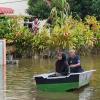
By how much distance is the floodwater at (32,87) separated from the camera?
56.0ft

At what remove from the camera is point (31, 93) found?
58.5ft

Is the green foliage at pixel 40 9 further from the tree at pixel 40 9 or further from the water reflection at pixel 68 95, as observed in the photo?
the water reflection at pixel 68 95

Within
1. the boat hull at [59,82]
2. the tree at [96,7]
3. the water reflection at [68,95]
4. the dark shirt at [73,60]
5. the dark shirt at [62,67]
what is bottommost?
the water reflection at [68,95]

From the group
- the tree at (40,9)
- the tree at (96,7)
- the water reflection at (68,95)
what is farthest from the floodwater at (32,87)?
the tree at (40,9)

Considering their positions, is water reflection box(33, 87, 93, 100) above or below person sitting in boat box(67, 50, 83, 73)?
below

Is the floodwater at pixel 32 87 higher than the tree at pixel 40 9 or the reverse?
the reverse

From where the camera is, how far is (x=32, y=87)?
1934 cm

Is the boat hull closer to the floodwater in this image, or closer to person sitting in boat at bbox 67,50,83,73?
the floodwater

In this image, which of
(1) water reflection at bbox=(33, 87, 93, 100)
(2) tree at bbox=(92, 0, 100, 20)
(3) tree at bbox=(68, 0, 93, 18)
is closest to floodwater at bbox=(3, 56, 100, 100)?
(1) water reflection at bbox=(33, 87, 93, 100)

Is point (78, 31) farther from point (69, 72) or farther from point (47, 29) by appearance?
point (69, 72)

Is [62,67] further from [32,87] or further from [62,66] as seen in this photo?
[32,87]

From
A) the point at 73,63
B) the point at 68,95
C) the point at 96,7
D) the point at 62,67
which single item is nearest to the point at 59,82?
the point at 68,95

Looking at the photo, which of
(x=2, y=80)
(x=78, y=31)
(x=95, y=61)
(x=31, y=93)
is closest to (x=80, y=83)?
(x=31, y=93)

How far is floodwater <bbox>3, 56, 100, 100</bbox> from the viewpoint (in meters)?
17.1
